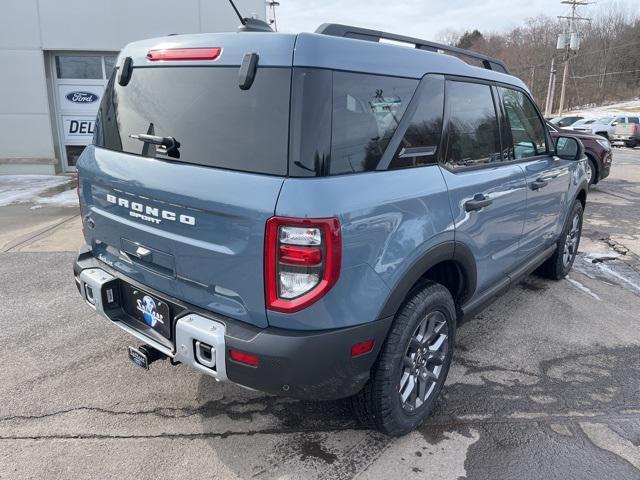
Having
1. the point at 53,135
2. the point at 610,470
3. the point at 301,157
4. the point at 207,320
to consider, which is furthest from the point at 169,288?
the point at 53,135

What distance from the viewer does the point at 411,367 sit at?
8.46 feet

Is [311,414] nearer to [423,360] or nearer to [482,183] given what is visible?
[423,360]

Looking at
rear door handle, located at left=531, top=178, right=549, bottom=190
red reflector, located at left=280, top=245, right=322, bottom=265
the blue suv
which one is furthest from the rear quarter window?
rear door handle, located at left=531, top=178, right=549, bottom=190

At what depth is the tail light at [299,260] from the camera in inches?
75.7

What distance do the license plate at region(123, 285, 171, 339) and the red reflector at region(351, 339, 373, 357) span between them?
2.98ft

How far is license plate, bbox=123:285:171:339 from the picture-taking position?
2.41 metres

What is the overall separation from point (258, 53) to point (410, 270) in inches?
46.2

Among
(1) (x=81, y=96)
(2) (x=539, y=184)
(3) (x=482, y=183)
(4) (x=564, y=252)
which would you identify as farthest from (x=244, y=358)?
(1) (x=81, y=96)

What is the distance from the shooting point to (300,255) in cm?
195

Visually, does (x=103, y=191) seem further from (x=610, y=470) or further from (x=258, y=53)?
(x=610, y=470)

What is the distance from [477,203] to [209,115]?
1.53 meters

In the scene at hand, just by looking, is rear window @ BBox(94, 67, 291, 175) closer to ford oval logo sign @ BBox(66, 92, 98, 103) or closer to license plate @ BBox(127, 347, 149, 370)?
license plate @ BBox(127, 347, 149, 370)

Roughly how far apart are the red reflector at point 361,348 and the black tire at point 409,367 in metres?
0.17

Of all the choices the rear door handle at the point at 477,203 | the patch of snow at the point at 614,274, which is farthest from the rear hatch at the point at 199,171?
the patch of snow at the point at 614,274
